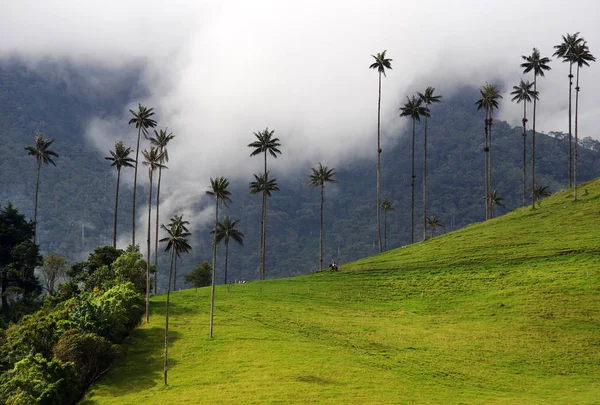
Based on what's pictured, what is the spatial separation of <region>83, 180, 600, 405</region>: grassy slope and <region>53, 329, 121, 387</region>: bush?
224cm

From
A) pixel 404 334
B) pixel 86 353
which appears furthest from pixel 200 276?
pixel 404 334

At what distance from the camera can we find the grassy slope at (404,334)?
6756 centimetres

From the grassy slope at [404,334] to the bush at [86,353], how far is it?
2245mm

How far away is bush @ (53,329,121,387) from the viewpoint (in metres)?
76.8

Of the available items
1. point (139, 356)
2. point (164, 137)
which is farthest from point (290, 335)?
point (164, 137)

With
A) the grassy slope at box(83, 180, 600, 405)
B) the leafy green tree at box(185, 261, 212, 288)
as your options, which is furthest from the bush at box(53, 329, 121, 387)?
the leafy green tree at box(185, 261, 212, 288)

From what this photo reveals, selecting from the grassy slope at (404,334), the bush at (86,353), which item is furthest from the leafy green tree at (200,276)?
the bush at (86,353)

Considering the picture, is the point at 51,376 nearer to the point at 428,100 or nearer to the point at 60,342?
the point at 60,342

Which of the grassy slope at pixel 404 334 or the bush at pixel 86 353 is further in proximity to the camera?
the bush at pixel 86 353

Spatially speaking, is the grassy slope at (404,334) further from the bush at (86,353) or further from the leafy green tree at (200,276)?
the leafy green tree at (200,276)

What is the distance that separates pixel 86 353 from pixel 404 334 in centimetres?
4431

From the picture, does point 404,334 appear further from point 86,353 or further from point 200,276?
point 200,276

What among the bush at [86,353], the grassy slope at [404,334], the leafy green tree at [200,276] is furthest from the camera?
the leafy green tree at [200,276]

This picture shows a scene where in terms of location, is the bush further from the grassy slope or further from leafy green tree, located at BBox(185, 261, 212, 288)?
leafy green tree, located at BBox(185, 261, 212, 288)
